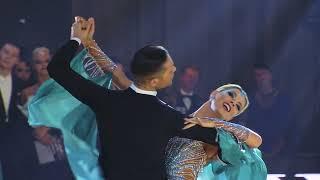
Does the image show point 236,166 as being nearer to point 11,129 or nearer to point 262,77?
point 11,129

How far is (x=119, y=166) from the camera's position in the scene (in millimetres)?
3008

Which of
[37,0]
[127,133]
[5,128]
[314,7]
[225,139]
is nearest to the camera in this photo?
[127,133]

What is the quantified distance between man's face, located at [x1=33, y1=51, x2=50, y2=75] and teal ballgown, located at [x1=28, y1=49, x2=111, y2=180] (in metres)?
2.66

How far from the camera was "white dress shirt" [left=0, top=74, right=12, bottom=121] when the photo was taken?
6.03 meters

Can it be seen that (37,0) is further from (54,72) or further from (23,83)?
(54,72)

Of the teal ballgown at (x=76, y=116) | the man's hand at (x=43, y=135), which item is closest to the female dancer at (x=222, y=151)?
the teal ballgown at (x=76, y=116)

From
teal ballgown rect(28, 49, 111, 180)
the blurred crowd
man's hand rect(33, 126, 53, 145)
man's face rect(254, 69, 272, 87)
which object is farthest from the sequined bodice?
man's face rect(254, 69, 272, 87)

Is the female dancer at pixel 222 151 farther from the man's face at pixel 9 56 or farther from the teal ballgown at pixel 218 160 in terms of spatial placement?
the man's face at pixel 9 56

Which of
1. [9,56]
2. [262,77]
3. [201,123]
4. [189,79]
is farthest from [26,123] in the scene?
[201,123]

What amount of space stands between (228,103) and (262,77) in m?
3.59

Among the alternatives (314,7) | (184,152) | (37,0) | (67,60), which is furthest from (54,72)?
(314,7)

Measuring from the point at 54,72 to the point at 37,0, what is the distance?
170 inches

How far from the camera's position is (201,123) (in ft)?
10.3

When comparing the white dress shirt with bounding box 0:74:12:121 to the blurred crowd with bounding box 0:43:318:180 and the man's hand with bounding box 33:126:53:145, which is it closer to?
the blurred crowd with bounding box 0:43:318:180
